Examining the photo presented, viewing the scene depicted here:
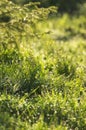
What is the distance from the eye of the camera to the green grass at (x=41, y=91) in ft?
14.8

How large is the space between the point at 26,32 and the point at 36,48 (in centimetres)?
154

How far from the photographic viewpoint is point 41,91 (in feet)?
16.9

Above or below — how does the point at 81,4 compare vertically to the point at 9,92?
below

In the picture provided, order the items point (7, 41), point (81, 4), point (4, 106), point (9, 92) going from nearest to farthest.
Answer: point (4, 106) → point (9, 92) → point (7, 41) → point (81, 4)

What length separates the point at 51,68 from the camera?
605 cm

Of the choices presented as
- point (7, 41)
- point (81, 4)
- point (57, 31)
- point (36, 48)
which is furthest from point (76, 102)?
point (81, 4)

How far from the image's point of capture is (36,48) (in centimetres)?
810

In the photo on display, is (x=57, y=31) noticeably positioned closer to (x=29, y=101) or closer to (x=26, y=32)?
(x=26, y=32)

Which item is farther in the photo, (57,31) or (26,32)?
(57,31)

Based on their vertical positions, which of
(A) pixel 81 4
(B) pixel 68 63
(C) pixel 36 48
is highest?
(B) pixel 68 63

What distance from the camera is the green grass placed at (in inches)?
178

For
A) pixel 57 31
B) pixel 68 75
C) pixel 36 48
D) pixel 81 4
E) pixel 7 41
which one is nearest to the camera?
pixel 68 75

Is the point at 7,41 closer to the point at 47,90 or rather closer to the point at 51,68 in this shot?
the point at 51,68

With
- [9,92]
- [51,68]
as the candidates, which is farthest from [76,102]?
[51,68]
